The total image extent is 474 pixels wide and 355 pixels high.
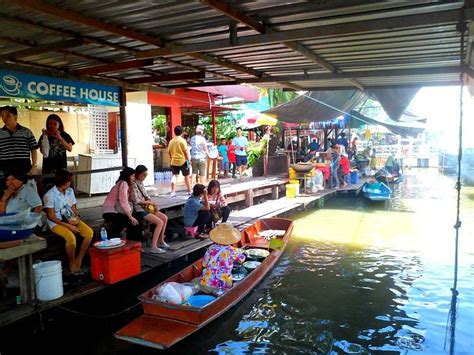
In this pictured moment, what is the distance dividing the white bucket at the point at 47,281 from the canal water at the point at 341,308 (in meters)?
0.33

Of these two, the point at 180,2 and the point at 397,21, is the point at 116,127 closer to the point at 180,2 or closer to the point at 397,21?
the point at 180,2

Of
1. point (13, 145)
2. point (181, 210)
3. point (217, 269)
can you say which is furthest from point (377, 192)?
point (13, 145)

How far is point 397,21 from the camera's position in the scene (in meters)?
3.75

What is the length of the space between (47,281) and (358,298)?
4.58 m

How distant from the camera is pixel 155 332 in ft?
14.5

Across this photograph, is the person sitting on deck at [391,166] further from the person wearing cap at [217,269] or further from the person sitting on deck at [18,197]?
the person sitting on deck at [18,197]

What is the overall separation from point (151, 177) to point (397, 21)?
8.55 metres

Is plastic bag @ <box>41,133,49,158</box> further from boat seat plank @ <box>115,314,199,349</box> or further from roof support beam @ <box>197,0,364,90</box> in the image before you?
roof support beam @ <box>197,0,364,90</box>

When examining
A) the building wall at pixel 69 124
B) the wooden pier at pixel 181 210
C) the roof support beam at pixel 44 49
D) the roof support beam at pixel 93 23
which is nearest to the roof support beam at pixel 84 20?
the roof support beam at pixel 93 23

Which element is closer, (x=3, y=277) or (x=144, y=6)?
(x=144, y=6)

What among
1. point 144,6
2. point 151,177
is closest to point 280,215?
point 151,177

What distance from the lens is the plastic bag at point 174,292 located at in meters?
4.90

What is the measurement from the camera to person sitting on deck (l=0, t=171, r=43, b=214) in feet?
16.5

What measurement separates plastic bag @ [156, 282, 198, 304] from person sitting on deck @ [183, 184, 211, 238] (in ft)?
8.93
